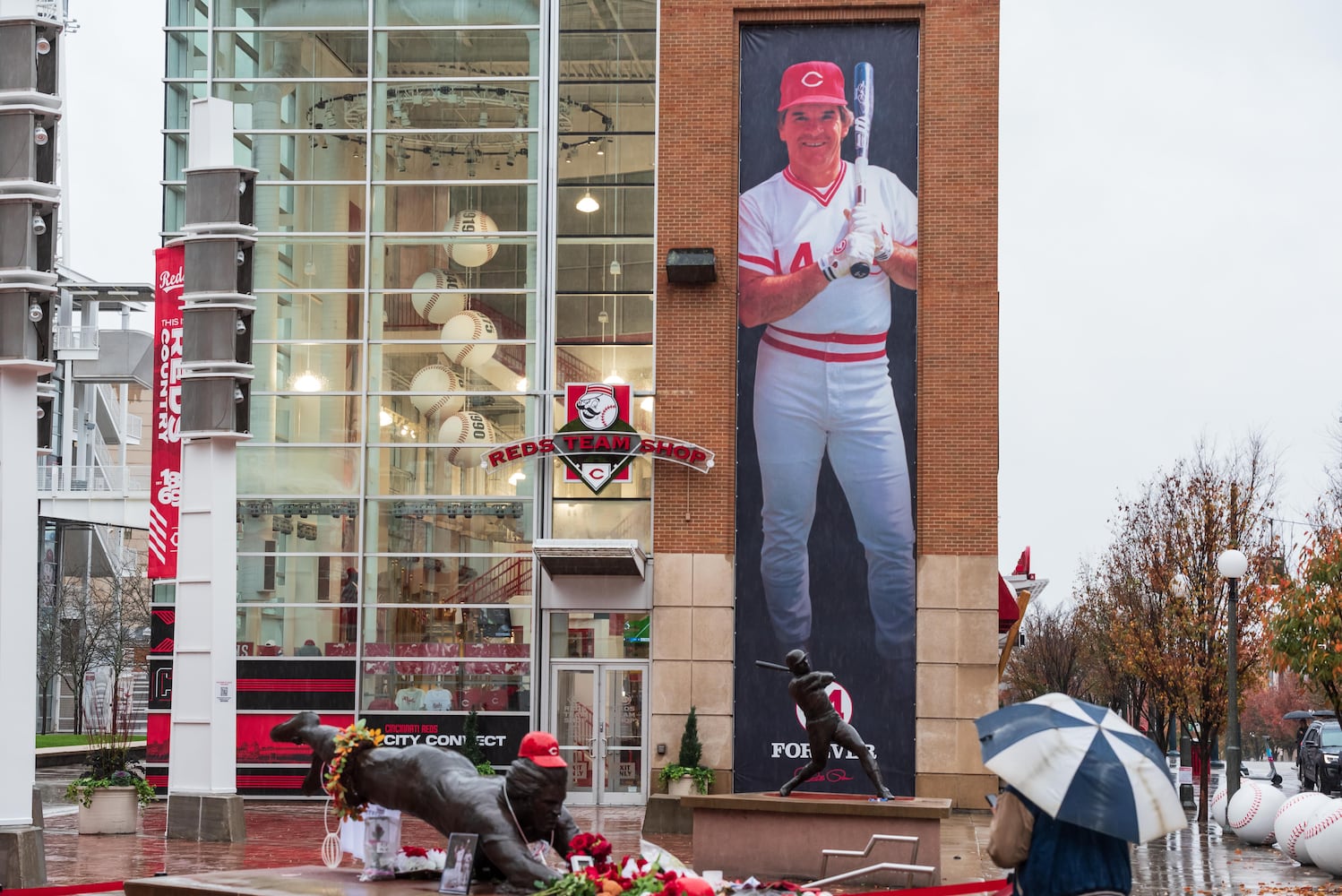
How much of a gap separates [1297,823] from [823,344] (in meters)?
11.9

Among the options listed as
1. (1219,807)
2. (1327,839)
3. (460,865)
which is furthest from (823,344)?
(460,865)

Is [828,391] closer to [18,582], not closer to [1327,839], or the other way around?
[1327,839]

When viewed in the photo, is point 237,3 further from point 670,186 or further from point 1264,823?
point 1264,823

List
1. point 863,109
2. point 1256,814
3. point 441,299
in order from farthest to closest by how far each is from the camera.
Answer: point 441,299 → point 863,109 → point 1256,814

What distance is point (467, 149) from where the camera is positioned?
31281 mm

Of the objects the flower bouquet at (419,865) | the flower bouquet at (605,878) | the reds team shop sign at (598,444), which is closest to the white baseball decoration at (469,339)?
the reds team shop sign at (598,444)

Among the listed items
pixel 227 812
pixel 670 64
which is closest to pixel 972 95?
pixel 670 64

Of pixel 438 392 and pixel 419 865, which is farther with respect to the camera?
pixel 438 392

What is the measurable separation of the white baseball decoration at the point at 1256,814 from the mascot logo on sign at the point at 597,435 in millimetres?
11557

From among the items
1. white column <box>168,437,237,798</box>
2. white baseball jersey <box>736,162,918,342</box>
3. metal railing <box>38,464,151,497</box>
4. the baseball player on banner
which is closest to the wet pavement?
white column <box>168,437,237,798</box>

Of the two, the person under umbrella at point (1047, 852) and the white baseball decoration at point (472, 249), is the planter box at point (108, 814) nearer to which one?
the white baseball decoration at point (472, 249)

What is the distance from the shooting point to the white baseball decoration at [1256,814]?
2430cm

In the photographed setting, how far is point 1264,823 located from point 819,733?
32.0 ft

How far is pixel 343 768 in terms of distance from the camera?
10.5 meters
